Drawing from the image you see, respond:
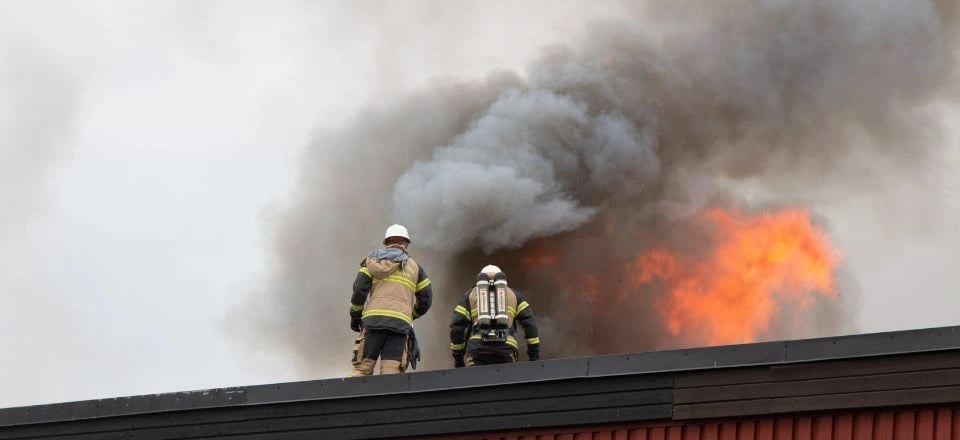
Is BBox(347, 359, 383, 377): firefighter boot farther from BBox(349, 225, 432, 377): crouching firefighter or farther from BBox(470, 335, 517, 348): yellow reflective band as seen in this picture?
BBox(470, 335, 517, 348): yellow reflective band

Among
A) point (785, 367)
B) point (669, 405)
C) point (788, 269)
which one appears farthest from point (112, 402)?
point (788, 269)

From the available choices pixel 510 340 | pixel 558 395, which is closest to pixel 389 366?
pixel 510 340

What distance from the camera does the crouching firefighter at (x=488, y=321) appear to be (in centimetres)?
1449

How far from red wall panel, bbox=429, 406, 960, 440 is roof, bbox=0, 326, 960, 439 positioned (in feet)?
0.32

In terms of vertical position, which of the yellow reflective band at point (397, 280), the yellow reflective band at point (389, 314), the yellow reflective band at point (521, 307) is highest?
the yellow reflective band at point (521, 307)

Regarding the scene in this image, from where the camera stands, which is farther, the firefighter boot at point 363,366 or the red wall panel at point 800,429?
the firefighter boot at point 363,366

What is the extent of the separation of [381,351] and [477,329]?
112 centimetres

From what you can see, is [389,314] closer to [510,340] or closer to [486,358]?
[486,358]

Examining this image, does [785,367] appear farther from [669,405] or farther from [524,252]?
[524,252]

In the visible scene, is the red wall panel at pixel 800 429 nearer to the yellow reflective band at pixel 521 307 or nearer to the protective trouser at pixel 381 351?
the protective trouser at pixel 381 351

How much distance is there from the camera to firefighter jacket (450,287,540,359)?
14.6 meters

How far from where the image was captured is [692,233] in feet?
85.1

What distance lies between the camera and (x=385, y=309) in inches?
544

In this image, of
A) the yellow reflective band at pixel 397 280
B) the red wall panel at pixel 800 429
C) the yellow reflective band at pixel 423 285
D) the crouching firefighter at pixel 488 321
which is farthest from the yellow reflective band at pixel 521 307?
the red wall panel at pixel 800 429
